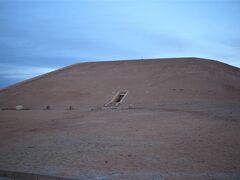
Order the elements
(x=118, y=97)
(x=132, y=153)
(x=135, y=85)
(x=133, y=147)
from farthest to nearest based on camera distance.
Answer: (x=135, y=85)
(x=118, y=97)
(x=133, y=147)
(x=132, y=153)

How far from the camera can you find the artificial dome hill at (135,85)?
26016 mm

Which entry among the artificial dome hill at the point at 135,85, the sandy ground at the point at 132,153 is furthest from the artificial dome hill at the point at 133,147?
the artificial dome hill at the point at 135,85

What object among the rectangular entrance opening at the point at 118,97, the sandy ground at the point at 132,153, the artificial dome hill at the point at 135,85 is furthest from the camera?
the rectangular entrance opening at the point at 118,97

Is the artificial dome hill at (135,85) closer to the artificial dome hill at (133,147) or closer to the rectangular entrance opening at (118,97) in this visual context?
the rectangular entrance opening at (118,97)

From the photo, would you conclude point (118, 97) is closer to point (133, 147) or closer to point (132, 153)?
point (133, 147)

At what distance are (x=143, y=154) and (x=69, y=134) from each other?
4666mm

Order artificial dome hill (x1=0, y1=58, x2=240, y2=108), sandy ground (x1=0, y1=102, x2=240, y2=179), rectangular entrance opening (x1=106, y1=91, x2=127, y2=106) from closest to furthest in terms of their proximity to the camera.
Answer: sandy ground (x1=0, y1=102, x2=240, y2=179), artificial dome hill (x1=0, y1=58, x2=240, y2=108), rectangular entrance opening (x1=106, y1=91, x2=127, y2=106)

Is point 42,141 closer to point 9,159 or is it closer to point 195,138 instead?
point 9,159

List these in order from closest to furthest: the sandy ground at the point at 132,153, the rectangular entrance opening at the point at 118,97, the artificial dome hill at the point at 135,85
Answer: the sandy ground at the point at 132,153 < the artificial dome hill at the point at 135,85 < the rectangular entrance opening at the point at 118,97

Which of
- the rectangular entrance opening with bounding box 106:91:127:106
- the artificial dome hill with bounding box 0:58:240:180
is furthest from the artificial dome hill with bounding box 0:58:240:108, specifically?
the artificial dome hill with bounding box 0:58:240:180

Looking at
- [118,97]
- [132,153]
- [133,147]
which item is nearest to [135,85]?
[118,97]

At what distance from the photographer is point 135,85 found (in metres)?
30.1

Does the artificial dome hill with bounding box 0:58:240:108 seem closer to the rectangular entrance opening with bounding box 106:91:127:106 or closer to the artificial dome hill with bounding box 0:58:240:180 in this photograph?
the rectangular entrance opening with bounding box 106:91:127:106

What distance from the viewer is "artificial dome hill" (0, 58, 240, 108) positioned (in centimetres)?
2602
